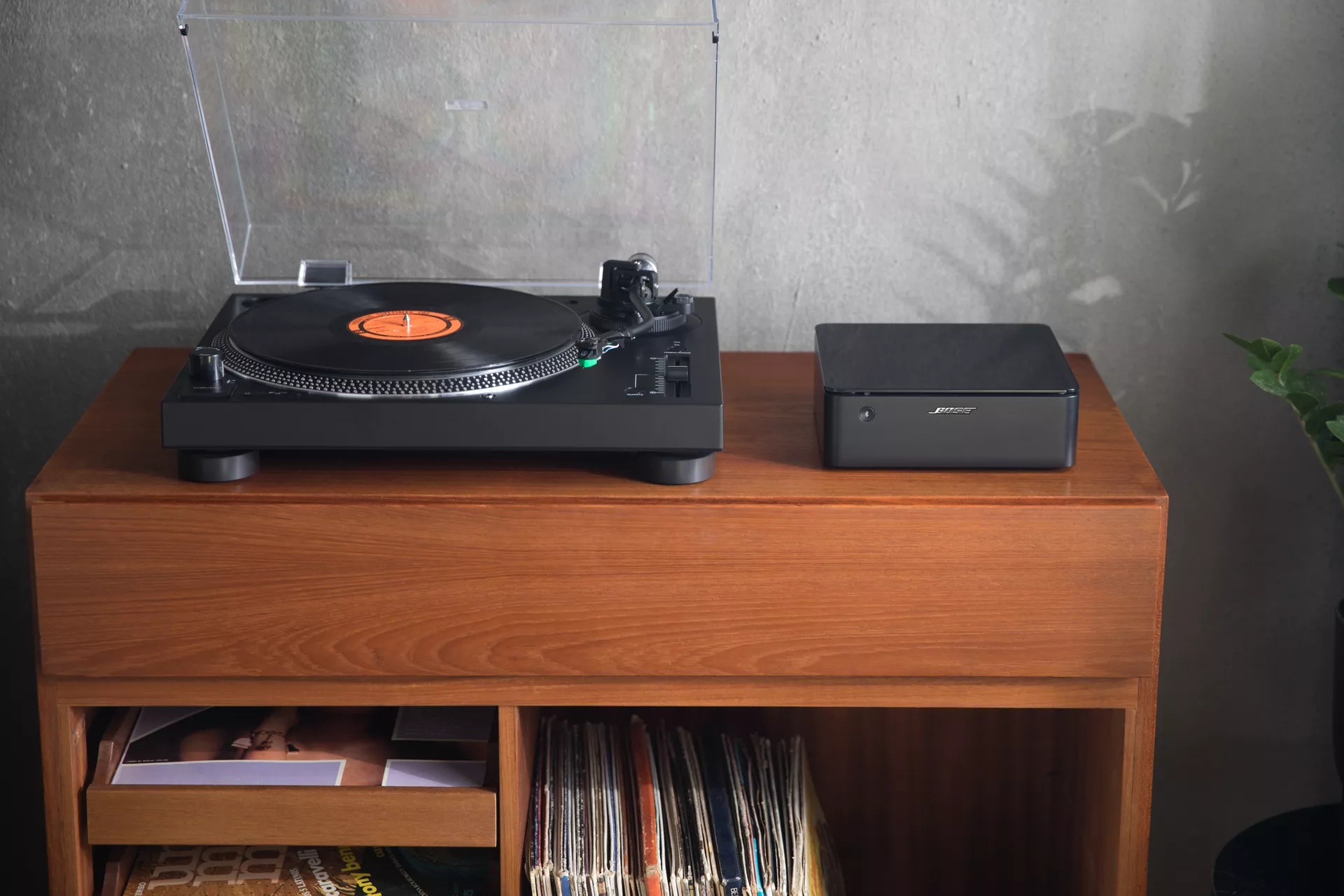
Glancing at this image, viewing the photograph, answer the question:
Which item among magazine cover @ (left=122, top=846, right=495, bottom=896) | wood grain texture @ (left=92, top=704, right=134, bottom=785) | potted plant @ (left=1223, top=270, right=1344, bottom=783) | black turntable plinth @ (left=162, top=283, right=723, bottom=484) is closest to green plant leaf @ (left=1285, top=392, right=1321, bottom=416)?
potted plant @ (left=1223, top=270, right=1344, bottom=783)

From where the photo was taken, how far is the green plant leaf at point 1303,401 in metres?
1.37

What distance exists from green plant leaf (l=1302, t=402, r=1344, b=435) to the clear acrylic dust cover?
0.63 m

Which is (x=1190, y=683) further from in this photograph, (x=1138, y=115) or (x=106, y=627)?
(x=106, y=627)

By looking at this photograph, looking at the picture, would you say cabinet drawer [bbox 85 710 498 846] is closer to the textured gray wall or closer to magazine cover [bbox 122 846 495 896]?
magazine cover [bbox 122 846 495 896]

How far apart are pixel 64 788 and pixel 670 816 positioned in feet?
1.93

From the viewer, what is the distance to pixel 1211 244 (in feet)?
5.36

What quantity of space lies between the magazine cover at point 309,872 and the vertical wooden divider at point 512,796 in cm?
6

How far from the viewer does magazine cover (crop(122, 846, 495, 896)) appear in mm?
1372

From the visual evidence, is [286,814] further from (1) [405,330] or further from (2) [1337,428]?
(2) [1337,428]

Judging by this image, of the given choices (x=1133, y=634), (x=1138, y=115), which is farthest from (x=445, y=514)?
(x=1138, y=115)

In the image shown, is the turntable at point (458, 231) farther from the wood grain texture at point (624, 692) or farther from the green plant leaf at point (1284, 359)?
the green plant leaf at point (1284, 359)

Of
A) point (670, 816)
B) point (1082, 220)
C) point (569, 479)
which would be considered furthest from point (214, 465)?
point (1082, 220)

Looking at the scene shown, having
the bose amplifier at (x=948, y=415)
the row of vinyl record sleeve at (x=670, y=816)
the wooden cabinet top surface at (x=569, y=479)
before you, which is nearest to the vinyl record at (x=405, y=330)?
the wooden cabinet top surface at (x=569, y=479)

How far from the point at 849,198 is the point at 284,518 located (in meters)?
0.77
